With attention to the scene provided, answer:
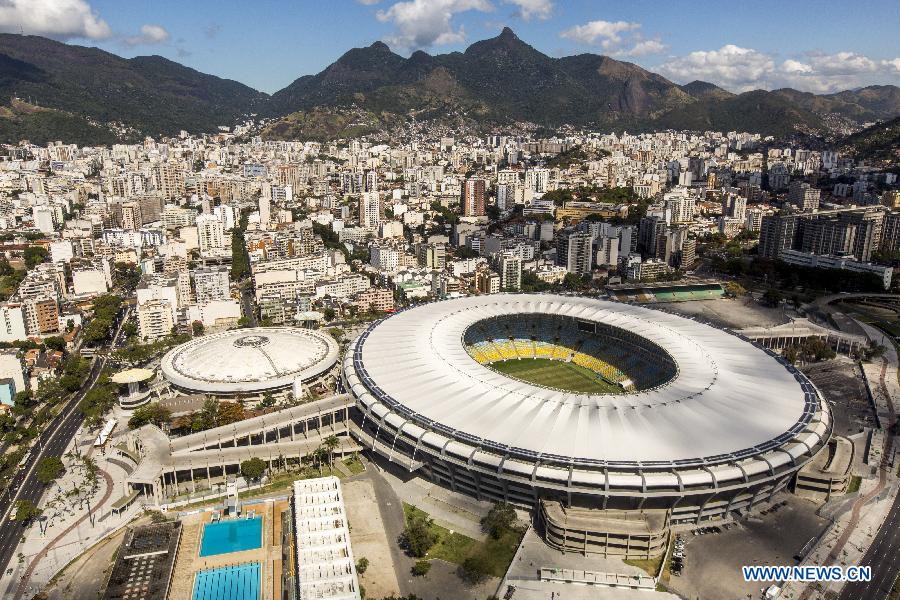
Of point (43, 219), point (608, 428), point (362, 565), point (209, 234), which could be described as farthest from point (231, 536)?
point (43, 219)

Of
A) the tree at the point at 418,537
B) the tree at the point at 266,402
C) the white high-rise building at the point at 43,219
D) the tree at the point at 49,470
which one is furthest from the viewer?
the white high-rise building at the point at 43,219

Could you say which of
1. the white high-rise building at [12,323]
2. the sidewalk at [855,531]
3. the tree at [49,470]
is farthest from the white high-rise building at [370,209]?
the sidewalk at [855,531]

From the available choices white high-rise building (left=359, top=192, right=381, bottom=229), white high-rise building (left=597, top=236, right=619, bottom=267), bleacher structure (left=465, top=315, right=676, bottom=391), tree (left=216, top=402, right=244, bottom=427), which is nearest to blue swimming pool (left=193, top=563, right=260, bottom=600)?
tree (left=216, top=402, right=244, bottom=427)

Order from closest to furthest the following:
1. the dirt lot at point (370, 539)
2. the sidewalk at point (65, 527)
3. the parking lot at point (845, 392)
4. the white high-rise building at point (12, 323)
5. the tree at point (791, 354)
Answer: the dirt lot at point (370, 539), the sidewalk at point (65, 527), the parking lot at point (845, 392), the tree at point (791, 354), the white high-rise building at point (12, 323)

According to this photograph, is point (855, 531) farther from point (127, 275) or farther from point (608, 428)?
point (127, 275)

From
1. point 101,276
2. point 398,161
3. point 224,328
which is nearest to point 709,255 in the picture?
point 224,328

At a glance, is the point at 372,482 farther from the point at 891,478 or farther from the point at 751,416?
the point at 891,478

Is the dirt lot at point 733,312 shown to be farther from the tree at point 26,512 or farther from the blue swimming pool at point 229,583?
the tree at point 26,512
